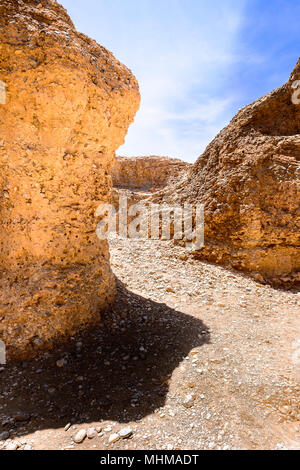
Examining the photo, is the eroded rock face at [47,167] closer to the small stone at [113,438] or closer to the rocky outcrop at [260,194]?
the small stone at [113,438]

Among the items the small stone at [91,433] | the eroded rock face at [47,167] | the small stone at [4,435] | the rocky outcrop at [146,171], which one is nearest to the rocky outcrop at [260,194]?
the eroded rock face at [47,167]

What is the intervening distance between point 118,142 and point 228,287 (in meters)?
2.93

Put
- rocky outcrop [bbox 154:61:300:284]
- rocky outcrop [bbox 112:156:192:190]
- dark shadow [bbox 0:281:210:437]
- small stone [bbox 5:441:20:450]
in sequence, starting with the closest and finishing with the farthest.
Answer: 1. small stone [bbox 5:441:20:450]
2. dark shadow [bbox 0:281:210:437]
3. rocky outcrop [bbox 154:61:300:284]
4. rocky outcrop [bbox 112:156:192:190]

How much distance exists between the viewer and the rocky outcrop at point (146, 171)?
462 inches

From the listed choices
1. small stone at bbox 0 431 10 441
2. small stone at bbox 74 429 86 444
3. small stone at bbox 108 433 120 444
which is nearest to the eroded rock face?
small stone at bbox 0 431 10 441

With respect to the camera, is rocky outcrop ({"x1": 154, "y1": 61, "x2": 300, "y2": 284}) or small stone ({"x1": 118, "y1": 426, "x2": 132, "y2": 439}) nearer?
small stone ({"x1": 118, "y1": 426, "x2": 132, "y2": 439})

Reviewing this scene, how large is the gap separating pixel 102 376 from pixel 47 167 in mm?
1998

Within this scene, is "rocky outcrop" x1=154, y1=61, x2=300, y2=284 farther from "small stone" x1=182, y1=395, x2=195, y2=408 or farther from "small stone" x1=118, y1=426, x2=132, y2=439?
"small stone" x1=118, y1=426, x2=132, y2=439

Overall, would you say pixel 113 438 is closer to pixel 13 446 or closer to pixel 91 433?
pixel 91 433

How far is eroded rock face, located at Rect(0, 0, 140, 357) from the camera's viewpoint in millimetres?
Answer: 2301

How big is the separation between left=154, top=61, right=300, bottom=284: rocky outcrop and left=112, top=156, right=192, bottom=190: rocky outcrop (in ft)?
18.9

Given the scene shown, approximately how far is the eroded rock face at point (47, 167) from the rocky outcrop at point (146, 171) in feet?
29.3

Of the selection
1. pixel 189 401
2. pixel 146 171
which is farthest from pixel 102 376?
pixel 146 171
